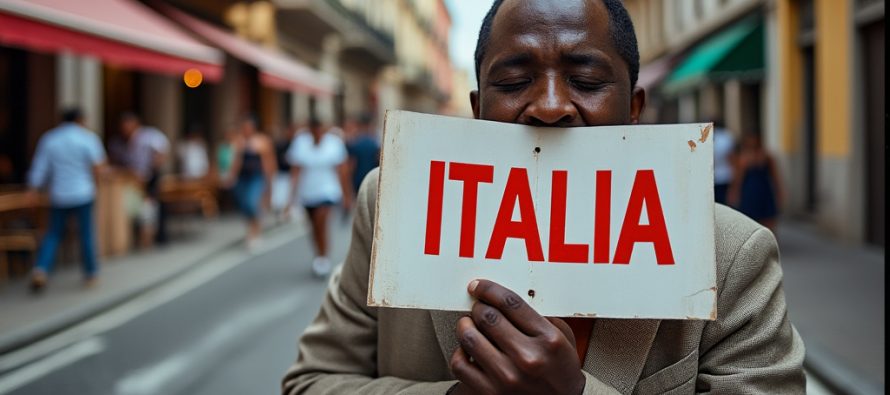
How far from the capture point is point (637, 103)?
1621 mm

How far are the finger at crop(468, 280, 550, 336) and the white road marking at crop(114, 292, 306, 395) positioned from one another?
4513mm

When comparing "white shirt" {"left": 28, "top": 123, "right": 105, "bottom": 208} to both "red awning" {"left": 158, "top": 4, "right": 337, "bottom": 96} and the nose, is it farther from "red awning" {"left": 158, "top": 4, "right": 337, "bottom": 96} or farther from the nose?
the nose

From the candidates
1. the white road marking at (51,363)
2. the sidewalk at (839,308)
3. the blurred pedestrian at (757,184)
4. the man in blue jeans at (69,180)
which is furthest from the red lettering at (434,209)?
the blurred pedestrian at (757,184)

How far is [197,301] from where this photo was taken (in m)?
8.32

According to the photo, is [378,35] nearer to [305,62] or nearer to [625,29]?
[305,62]

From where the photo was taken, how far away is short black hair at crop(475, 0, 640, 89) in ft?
4.79

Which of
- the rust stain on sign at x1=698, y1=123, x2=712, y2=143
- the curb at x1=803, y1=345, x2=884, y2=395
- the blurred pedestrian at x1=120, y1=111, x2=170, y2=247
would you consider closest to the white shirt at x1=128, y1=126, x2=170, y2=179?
the blurred pedestrian at x1=120, y1=111, x2=170, y2=247

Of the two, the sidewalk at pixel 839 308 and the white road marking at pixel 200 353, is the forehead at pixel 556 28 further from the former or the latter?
the white road marking at pixel 200 353

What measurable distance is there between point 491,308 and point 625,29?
24.4 inches

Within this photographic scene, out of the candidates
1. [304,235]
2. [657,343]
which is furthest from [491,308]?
[304,235]

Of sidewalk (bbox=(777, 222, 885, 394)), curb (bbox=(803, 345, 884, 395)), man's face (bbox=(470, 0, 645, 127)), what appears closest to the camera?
man's face (bbox=(470, 0, 645, 127))

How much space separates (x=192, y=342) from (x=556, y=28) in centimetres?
583

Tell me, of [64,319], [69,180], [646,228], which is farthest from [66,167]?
[646,228]

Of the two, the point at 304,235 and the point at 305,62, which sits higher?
the point at 305,62
